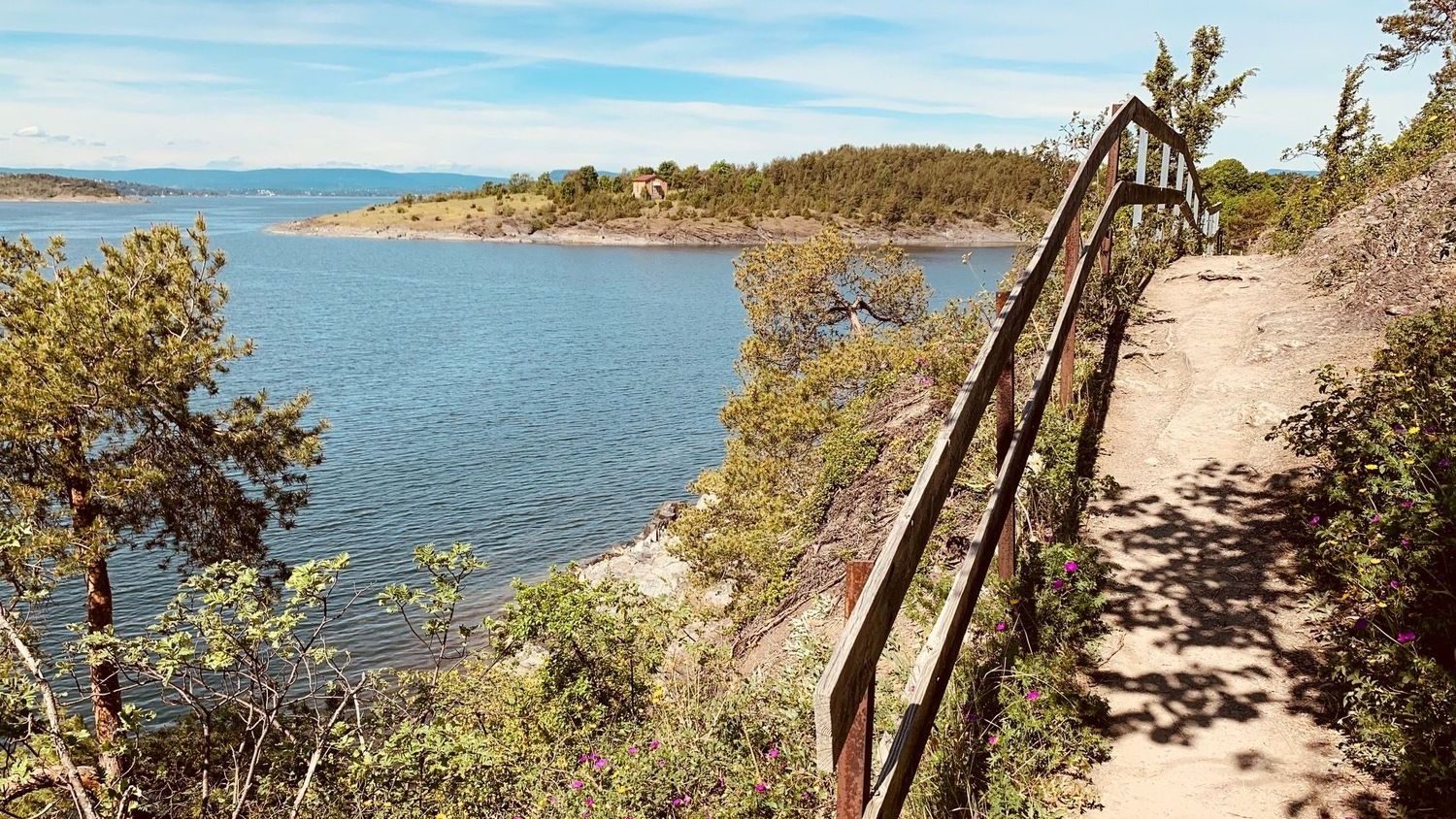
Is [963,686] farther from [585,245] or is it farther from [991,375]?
[585,245]

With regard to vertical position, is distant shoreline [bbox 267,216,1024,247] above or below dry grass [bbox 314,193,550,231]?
below

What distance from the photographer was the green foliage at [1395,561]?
10.8 ft

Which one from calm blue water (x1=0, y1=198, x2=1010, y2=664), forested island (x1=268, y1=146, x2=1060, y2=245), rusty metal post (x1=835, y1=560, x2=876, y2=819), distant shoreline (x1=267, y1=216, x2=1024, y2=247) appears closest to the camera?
rusty metal post (x1=835, y1=560, x2=876, y2=819)

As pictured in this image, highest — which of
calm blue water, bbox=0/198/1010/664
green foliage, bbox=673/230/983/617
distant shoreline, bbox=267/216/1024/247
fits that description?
distant shoreline, bbox=267/216/1024/247

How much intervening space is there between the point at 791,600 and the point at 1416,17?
1878 cm

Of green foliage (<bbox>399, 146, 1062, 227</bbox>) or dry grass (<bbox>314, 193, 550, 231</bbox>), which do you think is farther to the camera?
dry grass (<bbox>314, 193, 550, 231</bbox>)

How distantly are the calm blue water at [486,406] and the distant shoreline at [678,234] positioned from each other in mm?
48608

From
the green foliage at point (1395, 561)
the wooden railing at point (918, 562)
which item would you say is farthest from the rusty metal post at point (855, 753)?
the green foliage at point (1395, 561)

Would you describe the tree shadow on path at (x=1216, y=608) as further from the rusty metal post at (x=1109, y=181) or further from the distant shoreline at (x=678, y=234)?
the distant shoreline at (x=678, y=234)

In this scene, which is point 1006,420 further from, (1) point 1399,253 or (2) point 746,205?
(2) point 746,205

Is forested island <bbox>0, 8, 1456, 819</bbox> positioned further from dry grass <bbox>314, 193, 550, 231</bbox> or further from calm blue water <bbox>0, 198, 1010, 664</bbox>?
dry grass <bbox>314, 193, 550, 231</bbox>

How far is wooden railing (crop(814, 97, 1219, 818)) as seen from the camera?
1.87 metres

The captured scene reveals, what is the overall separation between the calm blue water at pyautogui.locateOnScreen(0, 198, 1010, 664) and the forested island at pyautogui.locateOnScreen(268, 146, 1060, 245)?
53.4 metres

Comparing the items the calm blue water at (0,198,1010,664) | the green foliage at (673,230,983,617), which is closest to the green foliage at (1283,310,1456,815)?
the green foliage at (673,230,983,617)
